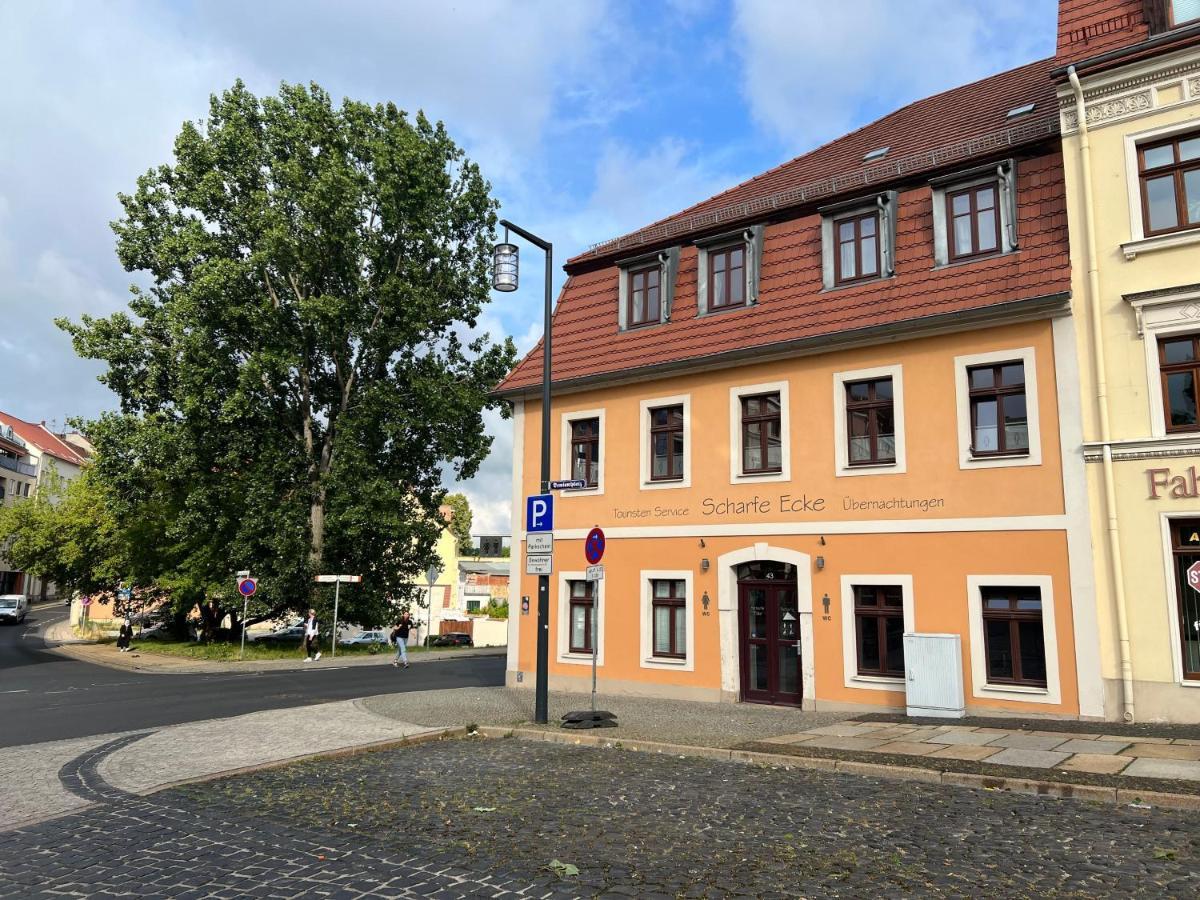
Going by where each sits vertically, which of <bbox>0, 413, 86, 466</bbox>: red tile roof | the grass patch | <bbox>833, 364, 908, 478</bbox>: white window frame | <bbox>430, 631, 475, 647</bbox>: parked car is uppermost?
<bbox>0, 413, 86, 466</bbox>: red tile roof

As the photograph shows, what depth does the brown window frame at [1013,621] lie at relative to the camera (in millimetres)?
12875

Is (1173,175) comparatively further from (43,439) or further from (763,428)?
(43,439)

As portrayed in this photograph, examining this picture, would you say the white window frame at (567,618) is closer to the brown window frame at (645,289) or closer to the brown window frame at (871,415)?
the brown window frame at (645,289)

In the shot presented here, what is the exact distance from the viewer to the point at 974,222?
14.4m

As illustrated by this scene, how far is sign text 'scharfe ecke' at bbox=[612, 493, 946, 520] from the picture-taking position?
1434 centimetres

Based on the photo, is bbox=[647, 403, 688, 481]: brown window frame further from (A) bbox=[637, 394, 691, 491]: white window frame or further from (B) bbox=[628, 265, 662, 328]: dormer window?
(B) bbox=[628, 265, 662, 328]: dormer window

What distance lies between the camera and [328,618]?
1277 inches

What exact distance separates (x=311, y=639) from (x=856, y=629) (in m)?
22.3

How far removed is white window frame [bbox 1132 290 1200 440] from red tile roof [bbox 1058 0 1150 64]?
4.07m

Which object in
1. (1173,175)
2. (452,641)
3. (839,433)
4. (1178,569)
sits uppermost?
(1173,175)

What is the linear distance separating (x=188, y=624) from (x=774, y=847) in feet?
133

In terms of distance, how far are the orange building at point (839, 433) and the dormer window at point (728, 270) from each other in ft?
0.21

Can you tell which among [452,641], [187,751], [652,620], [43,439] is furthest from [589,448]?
[43,439]

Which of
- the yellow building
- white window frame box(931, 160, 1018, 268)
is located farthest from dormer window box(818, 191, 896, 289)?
the yellow building
